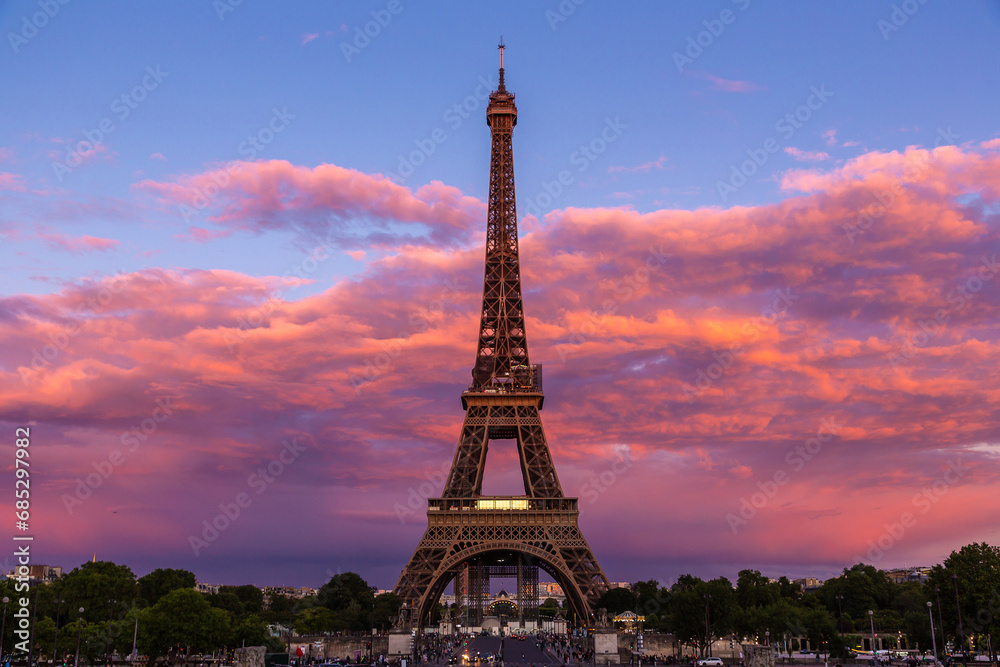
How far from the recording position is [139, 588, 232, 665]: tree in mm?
76312

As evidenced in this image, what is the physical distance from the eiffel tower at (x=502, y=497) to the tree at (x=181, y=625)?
22290mm

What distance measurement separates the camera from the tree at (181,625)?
7631 cm

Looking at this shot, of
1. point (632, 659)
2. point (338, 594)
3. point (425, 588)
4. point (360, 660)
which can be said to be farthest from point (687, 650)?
point (338, 594)

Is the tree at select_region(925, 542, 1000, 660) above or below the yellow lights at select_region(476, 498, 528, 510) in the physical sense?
below

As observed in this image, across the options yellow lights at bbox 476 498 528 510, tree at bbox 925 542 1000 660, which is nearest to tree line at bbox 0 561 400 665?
yellow lights at bbox 476 498 528 510

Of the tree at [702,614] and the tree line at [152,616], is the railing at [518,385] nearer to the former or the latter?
the tree line at [152,616]

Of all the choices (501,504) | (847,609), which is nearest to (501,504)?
(501,504)

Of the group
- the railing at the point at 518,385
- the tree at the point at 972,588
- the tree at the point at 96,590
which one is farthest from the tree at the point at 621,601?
the tree at the point at 96,590

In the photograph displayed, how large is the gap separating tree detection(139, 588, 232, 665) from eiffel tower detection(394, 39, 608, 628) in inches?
878

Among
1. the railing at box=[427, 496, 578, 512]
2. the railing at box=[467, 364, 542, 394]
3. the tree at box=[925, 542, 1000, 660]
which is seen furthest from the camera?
the railing at box=[467, 364, 542, 394]

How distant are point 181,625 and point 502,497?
140ft

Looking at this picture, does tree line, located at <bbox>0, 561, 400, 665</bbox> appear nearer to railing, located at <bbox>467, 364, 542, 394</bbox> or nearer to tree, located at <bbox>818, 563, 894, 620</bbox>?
railing, located at <bbox>467, 364, 542, 394</bbox>

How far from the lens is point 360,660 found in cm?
8000

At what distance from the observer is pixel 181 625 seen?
7719cm
